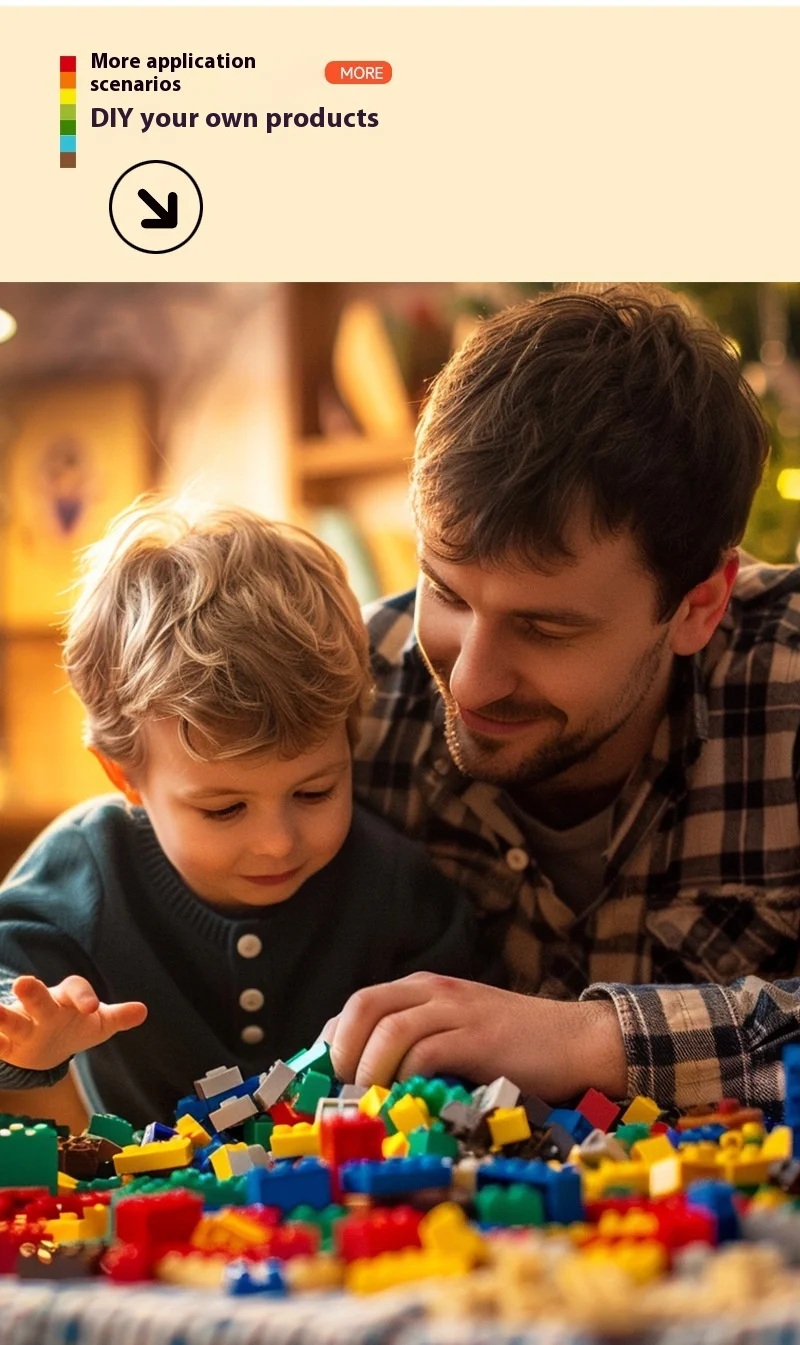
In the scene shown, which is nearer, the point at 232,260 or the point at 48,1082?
the point at 48,1082

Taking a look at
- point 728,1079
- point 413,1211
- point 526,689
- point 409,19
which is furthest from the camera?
point 409,19

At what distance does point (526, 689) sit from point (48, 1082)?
42cm

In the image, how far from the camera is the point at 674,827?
1186 mm

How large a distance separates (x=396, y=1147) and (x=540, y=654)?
0.43 metres

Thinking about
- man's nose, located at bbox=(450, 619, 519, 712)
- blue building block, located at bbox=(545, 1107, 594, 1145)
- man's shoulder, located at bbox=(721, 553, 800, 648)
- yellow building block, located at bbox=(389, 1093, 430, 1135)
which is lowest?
blue building block, located at bbox=(545, 1107, 594, 1145)

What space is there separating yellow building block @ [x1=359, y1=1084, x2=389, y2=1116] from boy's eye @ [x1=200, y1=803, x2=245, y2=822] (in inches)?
12.3

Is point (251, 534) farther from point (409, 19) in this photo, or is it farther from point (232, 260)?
point (409, 19)

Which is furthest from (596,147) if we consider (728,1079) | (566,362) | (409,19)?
(728,1079)

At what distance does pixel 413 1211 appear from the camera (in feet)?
1.97

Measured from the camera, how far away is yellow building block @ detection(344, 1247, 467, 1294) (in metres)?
0.48

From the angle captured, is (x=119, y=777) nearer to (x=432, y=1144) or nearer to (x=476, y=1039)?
(x=476, y=1039)

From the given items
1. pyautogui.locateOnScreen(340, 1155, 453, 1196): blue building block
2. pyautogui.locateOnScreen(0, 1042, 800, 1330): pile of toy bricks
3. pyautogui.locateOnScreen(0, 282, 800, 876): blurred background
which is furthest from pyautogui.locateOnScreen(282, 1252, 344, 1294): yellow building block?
pyautogui.locateOnScreen(0, 282, 800, 876): blurred background

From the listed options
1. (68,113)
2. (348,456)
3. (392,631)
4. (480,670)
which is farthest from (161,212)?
(348,456)

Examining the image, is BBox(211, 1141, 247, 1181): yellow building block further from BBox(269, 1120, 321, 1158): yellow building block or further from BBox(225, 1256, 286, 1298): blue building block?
BBox(225, 1256, 286, 1298): blue building block
